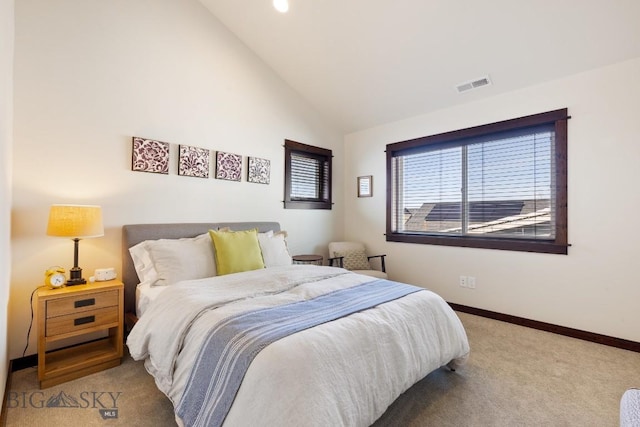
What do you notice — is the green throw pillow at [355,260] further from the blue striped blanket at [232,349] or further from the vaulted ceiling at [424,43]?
the blue striped blanket at [232,349]

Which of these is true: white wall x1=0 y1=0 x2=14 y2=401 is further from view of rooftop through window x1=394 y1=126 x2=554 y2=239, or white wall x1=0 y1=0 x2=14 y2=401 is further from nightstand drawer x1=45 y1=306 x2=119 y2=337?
view of rooftop through window x1=394 y1=126 x2=554 y2=239

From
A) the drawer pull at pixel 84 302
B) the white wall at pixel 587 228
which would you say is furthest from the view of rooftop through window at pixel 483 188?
the drawer pull at pixel 84 302

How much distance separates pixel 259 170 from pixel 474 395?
3044 mm

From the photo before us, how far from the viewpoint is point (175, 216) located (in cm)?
299

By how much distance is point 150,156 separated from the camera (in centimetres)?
281

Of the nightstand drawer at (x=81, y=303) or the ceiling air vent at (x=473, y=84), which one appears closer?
the nightstand drawer at (x=81, y=303)

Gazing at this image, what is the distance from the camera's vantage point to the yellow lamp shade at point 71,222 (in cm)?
207

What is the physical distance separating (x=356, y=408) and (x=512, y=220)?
2.90 metres

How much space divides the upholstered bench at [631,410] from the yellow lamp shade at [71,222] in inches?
119

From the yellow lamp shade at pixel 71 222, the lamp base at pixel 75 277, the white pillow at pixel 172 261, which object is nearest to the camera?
the yellow lamp shade at pixel 71 222

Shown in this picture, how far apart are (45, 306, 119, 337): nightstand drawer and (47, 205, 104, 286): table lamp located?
262 millimetres

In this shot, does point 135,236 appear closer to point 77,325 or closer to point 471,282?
point 77,325

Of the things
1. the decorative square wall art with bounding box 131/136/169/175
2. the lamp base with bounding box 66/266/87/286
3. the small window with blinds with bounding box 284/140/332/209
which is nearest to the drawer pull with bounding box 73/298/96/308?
the lamp base with bounding box 66/266/87/286

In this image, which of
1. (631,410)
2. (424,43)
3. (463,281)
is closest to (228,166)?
(424,43)
